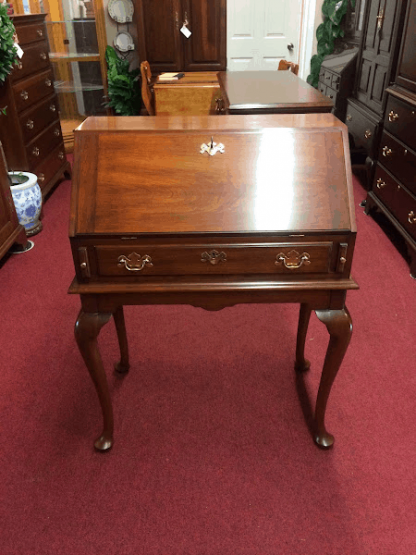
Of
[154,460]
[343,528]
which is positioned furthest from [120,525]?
[343,528]

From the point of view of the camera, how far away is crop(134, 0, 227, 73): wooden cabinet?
4.91 m

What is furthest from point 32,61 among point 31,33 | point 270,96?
point 270,96

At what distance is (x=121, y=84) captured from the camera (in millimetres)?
5207

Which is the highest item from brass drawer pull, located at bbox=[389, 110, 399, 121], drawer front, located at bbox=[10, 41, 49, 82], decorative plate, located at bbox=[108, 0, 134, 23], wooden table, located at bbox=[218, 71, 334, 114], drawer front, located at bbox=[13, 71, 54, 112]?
decorative plate, located at bbox=[108, 0, 134, 23]

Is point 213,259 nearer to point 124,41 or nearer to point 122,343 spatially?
point 122,343

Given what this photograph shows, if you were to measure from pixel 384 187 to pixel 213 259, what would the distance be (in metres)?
2.37

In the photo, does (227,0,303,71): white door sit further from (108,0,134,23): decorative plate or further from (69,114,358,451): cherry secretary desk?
(69,114,358,451): cherry secretary desk

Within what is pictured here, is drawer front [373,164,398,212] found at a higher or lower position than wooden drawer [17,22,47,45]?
lower

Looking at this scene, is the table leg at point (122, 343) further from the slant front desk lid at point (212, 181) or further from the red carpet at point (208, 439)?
the slant front desk lid at point (212, 181)

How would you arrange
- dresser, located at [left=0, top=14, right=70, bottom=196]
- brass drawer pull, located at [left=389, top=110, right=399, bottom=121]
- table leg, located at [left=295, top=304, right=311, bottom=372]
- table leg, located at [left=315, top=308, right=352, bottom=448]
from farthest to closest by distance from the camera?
dresser, located at [left=0, top=14, right=70, bottom=196] → brass drawer pull, located at [left=389, top=110, right=399, bottom=121] → table leg, located at [left=295, top=304, right=311, bottom=372] → table leg, located at [left=315, top=308, right=352, bottom=448]

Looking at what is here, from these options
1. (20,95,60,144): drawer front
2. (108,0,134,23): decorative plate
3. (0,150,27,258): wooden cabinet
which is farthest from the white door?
(0,150,27,258): wooden cabinet

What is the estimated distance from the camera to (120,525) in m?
1.46

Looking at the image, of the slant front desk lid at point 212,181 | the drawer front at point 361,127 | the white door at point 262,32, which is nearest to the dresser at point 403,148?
the drawer front at point 361,127

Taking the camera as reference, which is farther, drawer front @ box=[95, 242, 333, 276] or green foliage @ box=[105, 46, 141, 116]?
green foliage @ box=[105, 46, 141, 116]
